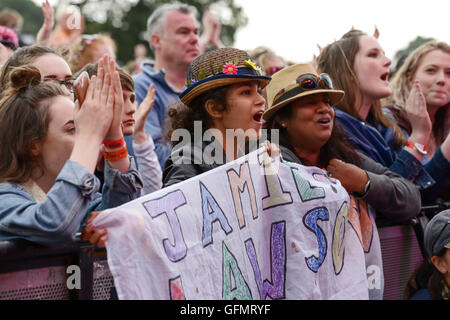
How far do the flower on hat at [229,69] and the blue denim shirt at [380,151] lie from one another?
1120 mm

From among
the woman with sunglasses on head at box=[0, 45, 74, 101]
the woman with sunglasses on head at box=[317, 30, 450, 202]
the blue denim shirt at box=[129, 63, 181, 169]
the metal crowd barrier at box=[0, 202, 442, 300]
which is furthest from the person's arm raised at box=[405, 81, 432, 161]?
the metal crowd barrier at box=[0, 202, 442, 300]

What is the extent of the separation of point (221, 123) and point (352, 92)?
4.81 feet

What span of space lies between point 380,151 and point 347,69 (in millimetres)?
791

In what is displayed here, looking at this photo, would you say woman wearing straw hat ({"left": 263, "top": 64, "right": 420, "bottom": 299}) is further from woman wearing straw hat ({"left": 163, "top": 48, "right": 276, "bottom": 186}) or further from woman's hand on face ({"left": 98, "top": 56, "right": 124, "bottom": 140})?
woman's hand on face ({"left": 98, "top": 56, "right": 124, "bottom": 140})

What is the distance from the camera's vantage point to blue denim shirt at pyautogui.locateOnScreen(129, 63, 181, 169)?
499 cm

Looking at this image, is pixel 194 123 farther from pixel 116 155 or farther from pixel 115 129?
pixel 115 129

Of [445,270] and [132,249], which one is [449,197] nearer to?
[445,270]

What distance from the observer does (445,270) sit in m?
3.46

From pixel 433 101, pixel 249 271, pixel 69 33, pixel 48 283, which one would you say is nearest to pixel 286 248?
pixel 249 271

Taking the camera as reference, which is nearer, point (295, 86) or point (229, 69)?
point (229, 69)

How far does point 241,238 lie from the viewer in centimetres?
284

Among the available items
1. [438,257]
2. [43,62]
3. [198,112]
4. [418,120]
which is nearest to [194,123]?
[198,112]

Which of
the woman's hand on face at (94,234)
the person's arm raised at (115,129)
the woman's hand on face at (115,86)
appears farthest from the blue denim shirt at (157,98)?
the woman's hand on face at (94,234)

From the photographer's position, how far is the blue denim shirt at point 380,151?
407cm
